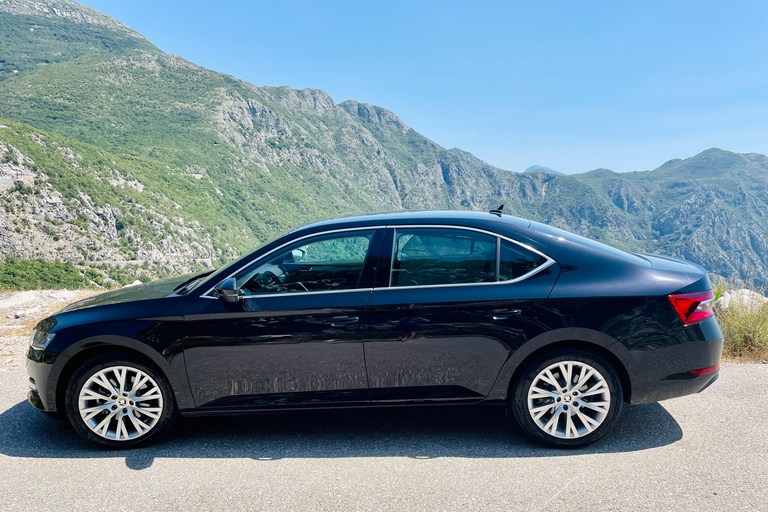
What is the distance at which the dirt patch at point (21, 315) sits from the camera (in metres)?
5.86

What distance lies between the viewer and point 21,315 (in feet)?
26.3

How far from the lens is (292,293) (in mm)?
3262

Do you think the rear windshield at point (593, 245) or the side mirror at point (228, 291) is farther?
the rear windshield at point (593, 245)

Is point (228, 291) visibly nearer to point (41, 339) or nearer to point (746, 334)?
point (41, 339)

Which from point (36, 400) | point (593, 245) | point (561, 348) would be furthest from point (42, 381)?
point (593, 245)

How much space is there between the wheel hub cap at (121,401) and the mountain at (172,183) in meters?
42.5

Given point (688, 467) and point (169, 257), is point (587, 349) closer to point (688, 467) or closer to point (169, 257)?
point (688, 467)

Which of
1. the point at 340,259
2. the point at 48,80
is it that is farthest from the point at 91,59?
the point at 340,259

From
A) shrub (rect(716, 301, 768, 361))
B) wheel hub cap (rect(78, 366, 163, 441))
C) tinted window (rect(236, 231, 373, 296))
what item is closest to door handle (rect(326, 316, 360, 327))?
tinted window (rect(236, 231, 373, 296))

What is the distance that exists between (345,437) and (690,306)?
2.47 metres

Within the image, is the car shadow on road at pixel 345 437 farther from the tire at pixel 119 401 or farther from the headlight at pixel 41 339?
the headlight at pixel 41 339

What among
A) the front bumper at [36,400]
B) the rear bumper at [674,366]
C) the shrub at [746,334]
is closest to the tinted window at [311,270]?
the front bumper at [36,400]

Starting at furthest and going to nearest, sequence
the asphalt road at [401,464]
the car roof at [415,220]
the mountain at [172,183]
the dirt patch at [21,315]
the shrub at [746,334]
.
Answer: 1. the mountain at [172,183]
2. the dirt patch at [21,315]
3. the shrub at [746,334]
4. the car roof at [415,220]
5. the asphalt road at [401,464]

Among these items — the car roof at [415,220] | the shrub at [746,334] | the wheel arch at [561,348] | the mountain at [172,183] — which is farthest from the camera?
the mountain at [172,183]
